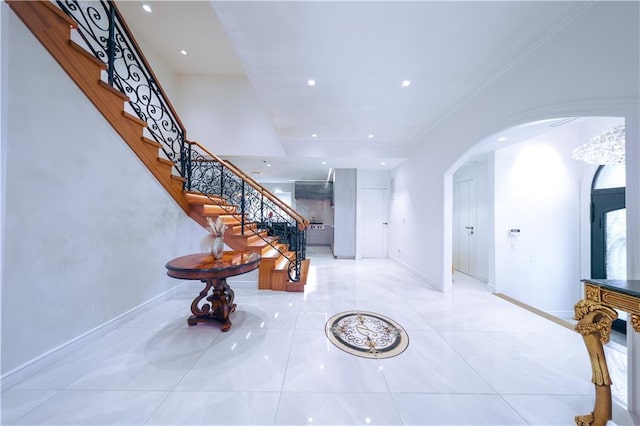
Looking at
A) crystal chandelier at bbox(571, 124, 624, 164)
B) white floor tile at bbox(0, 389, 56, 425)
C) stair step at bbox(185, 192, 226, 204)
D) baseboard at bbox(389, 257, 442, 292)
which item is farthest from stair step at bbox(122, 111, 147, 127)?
crystal chandelier at bbox(571, 124, 624, 164)

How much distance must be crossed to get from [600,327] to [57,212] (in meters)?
4.09

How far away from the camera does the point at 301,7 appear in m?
1.68

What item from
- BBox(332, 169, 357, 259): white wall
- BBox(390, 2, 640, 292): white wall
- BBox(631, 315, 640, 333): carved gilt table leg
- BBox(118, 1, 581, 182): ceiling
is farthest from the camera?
BBox(332, 169, 357, 259): white wall

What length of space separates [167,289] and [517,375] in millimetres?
4213

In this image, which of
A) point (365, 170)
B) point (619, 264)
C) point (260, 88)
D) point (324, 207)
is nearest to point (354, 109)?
point (260, 88)

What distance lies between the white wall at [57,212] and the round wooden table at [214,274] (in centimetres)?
73

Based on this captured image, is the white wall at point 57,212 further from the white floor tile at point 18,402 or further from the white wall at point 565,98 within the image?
→ the white wall at point 565,98

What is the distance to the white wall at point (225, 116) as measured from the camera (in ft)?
16.6

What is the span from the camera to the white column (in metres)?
1.36

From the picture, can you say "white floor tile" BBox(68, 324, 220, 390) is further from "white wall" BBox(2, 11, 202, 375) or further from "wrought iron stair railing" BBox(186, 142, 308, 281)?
"wrought iron stair railing" BBox(186, 142, 308, 281)

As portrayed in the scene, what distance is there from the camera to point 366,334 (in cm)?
223

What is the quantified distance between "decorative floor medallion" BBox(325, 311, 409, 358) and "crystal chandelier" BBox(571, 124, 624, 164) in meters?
3.06

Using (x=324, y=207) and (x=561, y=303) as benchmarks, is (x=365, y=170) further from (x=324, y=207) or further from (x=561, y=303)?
(x=561, y=303)

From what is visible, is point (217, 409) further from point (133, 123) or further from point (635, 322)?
point (133, 123)
